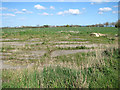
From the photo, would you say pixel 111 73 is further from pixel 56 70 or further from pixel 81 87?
pixel 56 70

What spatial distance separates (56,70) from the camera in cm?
531

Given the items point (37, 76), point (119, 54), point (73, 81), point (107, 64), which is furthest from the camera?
point (119, 54)

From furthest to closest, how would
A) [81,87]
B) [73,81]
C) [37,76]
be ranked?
[37,76] → [73,81] → [81,87]

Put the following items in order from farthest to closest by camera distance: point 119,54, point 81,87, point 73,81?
point 119,54 < point 73,81 < point 81,87

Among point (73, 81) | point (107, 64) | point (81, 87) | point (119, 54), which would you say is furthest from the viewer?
point (119, 54)

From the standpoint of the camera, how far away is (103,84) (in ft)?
14.7

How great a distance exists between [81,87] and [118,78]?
4.29ft

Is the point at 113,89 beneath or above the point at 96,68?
beneath

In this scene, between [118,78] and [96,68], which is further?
[96,68]

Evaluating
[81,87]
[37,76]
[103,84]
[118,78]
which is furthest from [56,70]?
[118,78]

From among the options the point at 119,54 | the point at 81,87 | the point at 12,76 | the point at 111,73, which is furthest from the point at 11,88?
the point at 119,54

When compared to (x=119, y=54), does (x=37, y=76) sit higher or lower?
lower

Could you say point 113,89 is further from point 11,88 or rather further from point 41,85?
point 11,88

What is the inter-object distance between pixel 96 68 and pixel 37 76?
1.97m
